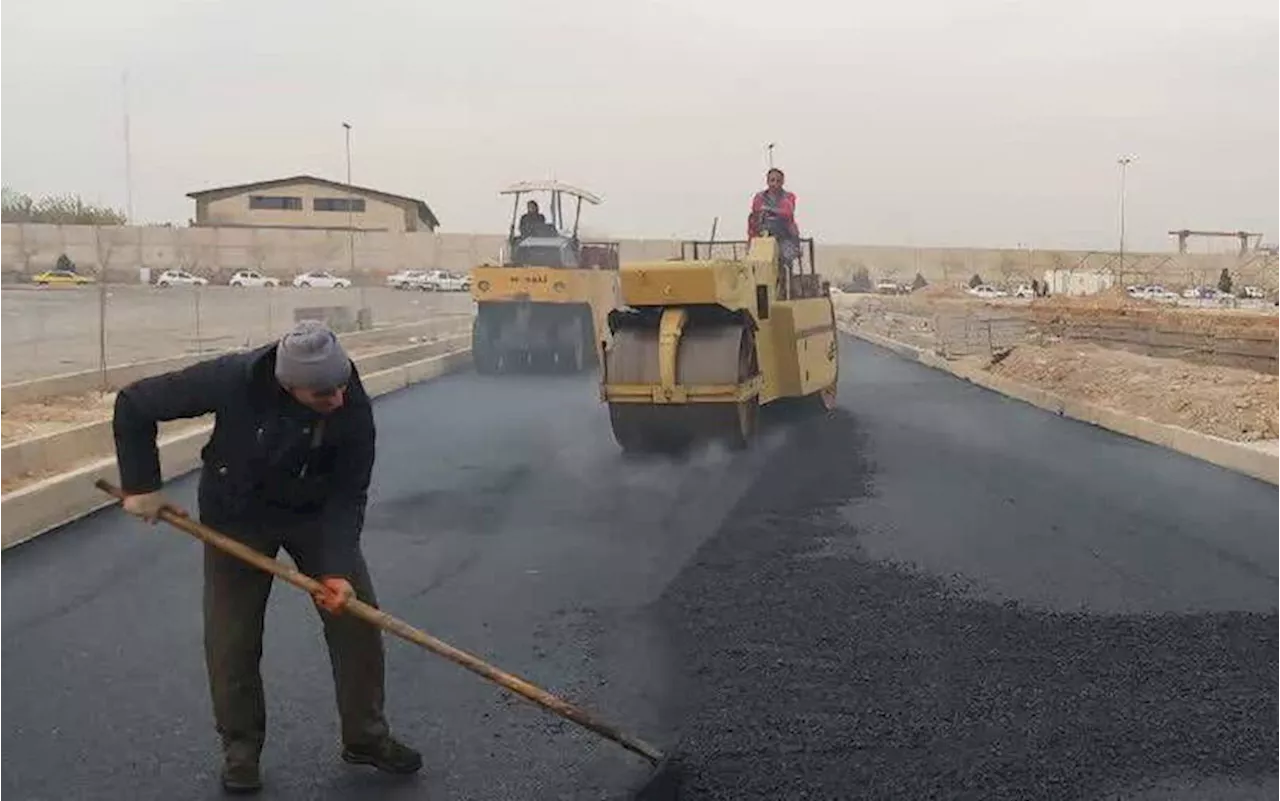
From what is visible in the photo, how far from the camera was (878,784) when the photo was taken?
4.04 m

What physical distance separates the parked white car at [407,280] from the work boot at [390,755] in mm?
46824

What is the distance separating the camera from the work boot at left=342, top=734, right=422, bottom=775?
4.14 metres

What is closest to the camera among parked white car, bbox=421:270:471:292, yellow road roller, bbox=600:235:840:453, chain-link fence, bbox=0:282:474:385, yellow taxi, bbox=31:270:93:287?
yellow road roller, bbox=600:235:840:453

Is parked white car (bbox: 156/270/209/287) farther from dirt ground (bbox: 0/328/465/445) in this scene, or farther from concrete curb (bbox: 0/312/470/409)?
dirt ground (bbox: 0/328/465/445)

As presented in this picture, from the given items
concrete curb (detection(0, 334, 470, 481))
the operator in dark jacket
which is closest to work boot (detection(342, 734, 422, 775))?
the operator in dark jacket

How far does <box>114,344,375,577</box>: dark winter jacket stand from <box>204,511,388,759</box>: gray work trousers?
2.9 inches

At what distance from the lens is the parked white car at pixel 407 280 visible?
50.3 m

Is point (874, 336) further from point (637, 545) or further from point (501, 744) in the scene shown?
point (501, 744)

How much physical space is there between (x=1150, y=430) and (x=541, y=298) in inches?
354

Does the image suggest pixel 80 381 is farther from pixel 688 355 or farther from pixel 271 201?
pixel 271 201

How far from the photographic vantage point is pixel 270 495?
3.92 meters

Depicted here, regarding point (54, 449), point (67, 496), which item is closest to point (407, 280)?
point (54, 449)

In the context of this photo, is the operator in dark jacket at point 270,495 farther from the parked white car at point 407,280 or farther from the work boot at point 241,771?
the parked white car at point 407,280

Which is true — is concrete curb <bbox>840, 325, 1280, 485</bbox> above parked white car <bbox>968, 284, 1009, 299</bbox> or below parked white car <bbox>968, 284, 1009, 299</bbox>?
below
